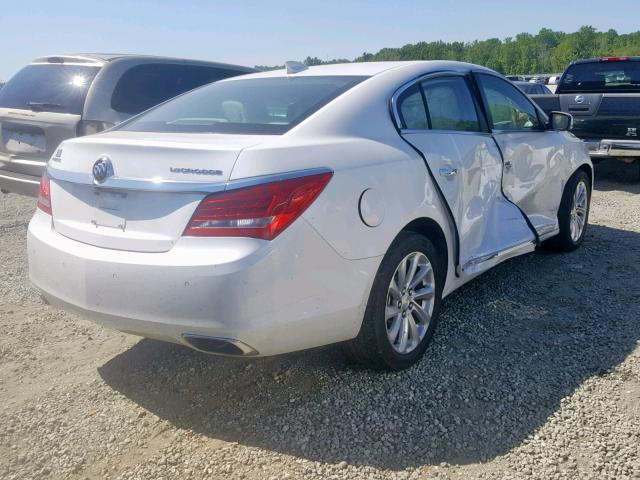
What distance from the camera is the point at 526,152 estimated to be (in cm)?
460

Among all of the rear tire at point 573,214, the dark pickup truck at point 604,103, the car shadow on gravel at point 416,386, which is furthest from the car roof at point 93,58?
the dark pickup truck at point 604,103

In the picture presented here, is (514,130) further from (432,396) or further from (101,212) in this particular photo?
(101,212)

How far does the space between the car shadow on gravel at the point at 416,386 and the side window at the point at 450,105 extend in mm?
1192

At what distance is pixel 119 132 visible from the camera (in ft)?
10.8

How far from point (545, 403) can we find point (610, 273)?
2.27 metres

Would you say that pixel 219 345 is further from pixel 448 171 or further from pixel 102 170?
pixel 448 171

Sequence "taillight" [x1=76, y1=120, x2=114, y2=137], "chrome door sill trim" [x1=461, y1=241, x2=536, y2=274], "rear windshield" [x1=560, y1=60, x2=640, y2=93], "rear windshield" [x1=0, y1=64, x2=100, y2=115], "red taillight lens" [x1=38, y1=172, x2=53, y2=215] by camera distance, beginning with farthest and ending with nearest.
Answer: "rear windshield" [x1=560, y1=60, x2=640, y2=93] → "rear windshield" [x1=0, y1=64, x2=100, y2=115] → "taillight" [x1=76, y1=120, x2=114, y2=137] → "chrome door sill trim" [x1=461, y1=241, x2=536, y2=274] → "red taillight lens" [x1=38, y1=172, x2=53, y2=215]

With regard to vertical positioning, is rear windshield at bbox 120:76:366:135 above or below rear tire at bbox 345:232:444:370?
above

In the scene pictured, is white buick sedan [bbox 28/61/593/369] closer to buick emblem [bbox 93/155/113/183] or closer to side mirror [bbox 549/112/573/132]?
buick emblem [bbox 93/155/113/183]

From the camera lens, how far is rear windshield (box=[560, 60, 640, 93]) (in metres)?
9.02

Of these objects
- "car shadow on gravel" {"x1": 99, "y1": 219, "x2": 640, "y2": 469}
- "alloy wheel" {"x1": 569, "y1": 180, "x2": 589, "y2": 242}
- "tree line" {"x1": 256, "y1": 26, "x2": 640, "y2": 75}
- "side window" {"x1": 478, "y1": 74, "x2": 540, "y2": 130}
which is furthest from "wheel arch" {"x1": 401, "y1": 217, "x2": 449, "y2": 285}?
"tree line" {"x1": 256, "y1": 26, "x2": 640, "y2": 75}

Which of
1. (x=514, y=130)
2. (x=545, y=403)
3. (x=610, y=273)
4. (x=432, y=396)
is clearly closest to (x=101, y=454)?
(x=432, y=396)

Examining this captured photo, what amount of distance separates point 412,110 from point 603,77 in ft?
22.9

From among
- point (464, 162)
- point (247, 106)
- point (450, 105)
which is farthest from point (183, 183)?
point (450, 105)
